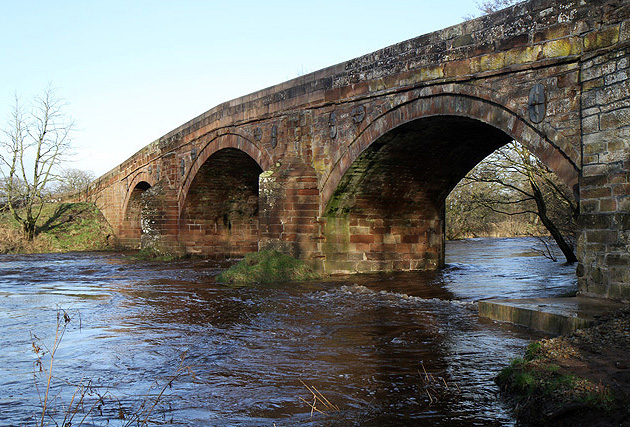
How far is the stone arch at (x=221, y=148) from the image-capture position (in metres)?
13.7

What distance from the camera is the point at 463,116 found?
874 centimetres

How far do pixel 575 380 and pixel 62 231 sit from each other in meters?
24.3

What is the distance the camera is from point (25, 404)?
3.91m

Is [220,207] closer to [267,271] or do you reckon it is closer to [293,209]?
[293,209]

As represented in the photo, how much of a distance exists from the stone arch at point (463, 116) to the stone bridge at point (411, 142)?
21 millimetres

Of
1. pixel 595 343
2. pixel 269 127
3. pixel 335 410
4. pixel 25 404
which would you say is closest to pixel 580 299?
pixel 595 343

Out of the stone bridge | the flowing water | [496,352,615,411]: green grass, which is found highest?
the stone bridge

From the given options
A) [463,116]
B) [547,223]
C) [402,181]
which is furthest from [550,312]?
[547,223]

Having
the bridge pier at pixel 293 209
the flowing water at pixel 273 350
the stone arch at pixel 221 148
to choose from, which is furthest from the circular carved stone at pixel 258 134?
the flowing water at pixel 273 350

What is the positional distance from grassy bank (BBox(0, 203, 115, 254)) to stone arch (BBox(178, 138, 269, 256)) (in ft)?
24.0

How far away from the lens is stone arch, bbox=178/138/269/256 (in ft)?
57.5

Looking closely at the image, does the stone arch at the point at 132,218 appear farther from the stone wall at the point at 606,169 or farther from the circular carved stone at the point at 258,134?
the stone wall at the point at 606,169

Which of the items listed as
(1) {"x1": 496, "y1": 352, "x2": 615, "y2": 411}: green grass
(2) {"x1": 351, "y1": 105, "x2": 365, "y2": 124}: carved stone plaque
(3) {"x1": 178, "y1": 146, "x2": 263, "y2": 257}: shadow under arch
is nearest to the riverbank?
(1) {"x1": 496, "y1": 352, "x2": 615, "y2": 411}: green grass

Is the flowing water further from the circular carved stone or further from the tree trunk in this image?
the circular carved stone
